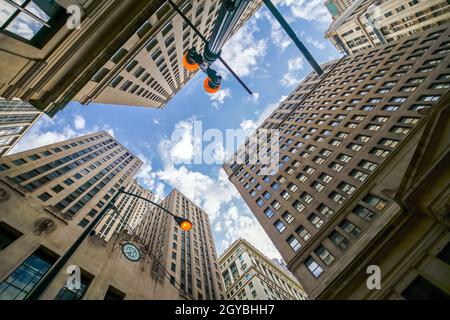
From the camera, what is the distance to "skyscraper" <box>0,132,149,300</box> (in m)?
17.0

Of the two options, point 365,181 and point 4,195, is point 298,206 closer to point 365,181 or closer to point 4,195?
point 365,181

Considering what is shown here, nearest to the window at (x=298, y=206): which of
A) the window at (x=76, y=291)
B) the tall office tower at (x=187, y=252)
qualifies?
the tall office tower at (x=187, y=252)

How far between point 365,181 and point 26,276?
3140cm

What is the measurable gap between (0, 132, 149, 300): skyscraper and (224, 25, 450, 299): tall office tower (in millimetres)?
21422

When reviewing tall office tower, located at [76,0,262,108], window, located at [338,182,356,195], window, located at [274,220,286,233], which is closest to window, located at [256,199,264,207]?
window, located at [274,220,286,233]

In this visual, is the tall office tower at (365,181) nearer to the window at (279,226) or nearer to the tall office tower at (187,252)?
the window at (279,226)

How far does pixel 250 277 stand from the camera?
67.1m

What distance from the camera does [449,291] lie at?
43.3ft

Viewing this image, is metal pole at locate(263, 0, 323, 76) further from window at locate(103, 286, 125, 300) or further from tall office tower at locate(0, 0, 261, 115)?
window at locate(103, 286, 125, 300)

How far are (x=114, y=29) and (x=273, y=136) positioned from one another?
48.4 m

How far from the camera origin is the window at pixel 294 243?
99.7 ft
